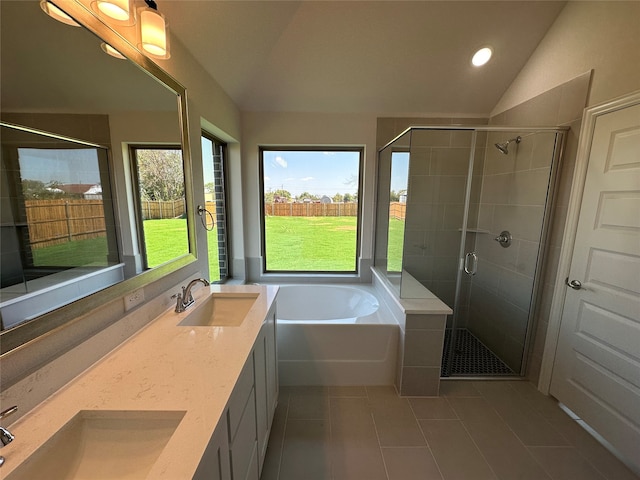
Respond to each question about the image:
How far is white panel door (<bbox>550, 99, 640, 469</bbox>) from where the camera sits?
4.94 feet

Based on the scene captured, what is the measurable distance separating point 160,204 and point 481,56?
2.71 meters

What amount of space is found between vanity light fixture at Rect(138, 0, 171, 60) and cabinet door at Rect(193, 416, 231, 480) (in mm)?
1561

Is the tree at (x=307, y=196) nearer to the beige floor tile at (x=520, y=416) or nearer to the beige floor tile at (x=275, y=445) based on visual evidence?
the beige floor tile at (x=275, y=445)

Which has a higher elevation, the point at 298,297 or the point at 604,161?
the point at 604,161

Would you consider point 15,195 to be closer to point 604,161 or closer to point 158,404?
point 158,404

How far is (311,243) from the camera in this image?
3.30 meters

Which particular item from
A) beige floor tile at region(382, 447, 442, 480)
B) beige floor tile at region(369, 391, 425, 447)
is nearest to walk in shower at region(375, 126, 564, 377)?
beige floor tile at region(369, 391, 425, 447)

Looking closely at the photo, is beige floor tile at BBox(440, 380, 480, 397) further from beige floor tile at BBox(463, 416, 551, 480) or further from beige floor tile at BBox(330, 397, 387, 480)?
beige floor tile at BBox(330, 397, 387, 480)

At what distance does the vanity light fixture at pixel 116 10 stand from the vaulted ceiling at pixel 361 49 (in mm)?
533

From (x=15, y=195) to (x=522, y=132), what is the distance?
308cm

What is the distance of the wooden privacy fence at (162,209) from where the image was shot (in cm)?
144

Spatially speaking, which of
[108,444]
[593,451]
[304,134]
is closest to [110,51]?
[108,444]

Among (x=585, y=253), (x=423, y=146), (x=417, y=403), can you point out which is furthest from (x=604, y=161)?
(x=417, y=403)

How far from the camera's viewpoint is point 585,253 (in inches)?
69.6
